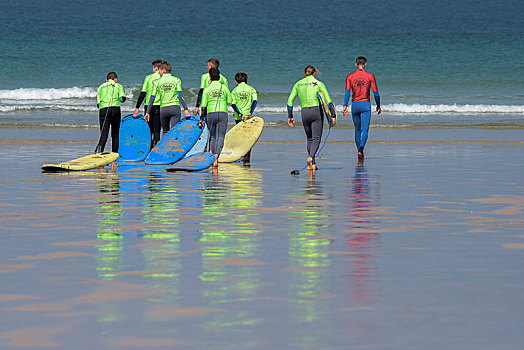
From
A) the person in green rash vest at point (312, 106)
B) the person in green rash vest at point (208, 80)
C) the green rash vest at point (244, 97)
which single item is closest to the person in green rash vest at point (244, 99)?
the green rash vest at point (244, 97)

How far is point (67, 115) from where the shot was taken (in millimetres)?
42531

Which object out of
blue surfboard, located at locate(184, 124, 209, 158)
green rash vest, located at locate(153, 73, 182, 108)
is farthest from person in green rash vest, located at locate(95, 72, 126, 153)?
blue surfboard, located at locate(184, 124, 209, 158)

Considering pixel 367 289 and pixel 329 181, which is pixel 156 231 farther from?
pixel 329 181

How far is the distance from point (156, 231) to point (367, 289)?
128 inches

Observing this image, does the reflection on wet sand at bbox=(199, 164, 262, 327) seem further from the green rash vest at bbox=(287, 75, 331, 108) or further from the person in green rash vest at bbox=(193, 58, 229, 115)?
the person in green rash vest at bbox=(193, 58, 229, 115)

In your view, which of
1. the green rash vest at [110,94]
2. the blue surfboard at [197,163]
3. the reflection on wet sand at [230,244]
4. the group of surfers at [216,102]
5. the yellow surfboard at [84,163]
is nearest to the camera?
the reflection on wet sand at [230,244]

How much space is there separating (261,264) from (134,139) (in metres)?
12.9

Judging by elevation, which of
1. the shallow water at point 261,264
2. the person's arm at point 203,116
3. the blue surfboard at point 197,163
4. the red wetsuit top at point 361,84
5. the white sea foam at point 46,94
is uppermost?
the white sea foam at point 46,94

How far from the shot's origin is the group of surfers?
17922 millimetres

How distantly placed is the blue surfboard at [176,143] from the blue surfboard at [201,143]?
0.20 m

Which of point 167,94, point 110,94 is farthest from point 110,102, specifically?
point 167,94

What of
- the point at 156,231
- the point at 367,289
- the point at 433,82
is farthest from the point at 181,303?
the point at 433,82

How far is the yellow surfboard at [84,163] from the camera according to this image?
1684cm

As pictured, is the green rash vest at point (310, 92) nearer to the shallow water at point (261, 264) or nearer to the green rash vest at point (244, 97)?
the green rash vest at point (244, 97)
